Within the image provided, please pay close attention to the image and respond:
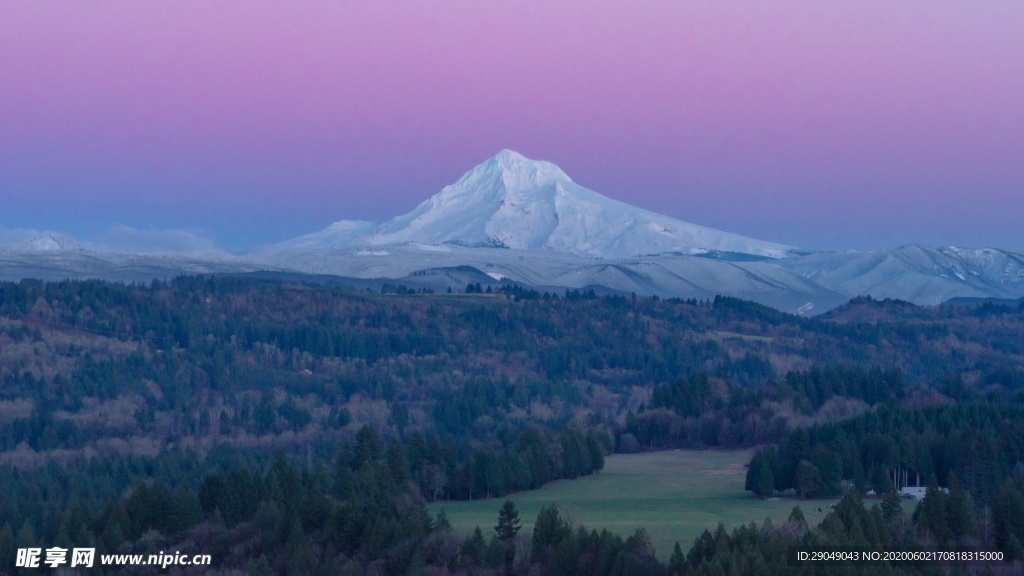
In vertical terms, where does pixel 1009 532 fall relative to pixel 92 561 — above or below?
above

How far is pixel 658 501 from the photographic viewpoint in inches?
2589

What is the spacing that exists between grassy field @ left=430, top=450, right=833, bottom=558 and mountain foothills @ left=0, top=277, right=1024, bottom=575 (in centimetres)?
135

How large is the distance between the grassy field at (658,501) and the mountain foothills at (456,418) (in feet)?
4.41

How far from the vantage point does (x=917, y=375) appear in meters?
138

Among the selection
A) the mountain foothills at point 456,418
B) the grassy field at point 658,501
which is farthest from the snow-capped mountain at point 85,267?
the grassy field at point 658,501

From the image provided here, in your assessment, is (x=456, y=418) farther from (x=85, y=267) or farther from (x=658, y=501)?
(x=85, y=267)

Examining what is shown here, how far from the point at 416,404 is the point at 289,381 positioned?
12755 mm

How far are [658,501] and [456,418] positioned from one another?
44.3m

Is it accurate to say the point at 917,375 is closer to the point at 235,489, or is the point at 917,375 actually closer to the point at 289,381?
the point at 289,381

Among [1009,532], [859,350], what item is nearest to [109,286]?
[859,350]

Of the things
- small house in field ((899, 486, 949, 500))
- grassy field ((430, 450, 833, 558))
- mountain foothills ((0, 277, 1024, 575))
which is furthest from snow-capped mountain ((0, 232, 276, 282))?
small house in field ((899, 486, 949, 500))

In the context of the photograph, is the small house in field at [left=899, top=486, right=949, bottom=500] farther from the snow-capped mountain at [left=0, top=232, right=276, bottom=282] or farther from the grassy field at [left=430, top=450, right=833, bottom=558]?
the snow-capped mountain at [left=0, top=232, right=276, bottom=282]

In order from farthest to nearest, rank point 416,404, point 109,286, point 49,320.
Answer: point 109,286
point 49,320
point 416,404

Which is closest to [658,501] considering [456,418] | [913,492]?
[913,492]
